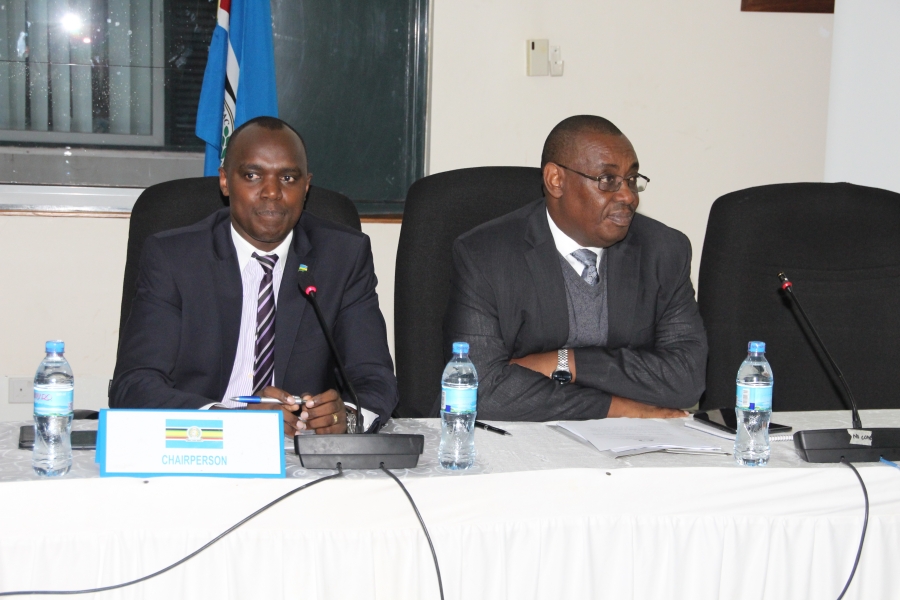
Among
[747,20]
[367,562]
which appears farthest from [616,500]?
[747,20]

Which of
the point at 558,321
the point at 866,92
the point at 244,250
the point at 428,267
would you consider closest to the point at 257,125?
the point at 244,250

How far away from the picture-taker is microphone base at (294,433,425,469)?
1.48 m

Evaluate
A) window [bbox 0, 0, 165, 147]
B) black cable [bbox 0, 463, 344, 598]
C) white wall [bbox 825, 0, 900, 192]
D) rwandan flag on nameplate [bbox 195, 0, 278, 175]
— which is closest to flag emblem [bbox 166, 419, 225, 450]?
black cable [bbox 0, 463, 344, 598]

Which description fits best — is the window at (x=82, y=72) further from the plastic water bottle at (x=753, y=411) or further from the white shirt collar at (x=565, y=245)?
the plastic water bottle at (x=753, y=411)

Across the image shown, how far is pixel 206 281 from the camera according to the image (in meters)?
2.09

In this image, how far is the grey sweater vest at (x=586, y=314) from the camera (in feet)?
7.47

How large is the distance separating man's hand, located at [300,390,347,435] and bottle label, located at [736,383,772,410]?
2.50 ft

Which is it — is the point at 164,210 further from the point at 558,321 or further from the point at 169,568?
the point at 169,568

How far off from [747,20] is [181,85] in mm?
2237

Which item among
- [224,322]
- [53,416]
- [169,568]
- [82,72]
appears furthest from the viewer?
[82,72]

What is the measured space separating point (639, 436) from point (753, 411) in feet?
0.70

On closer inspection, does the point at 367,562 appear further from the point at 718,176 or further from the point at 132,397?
the point at 718,176

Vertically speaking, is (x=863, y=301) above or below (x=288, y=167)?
below

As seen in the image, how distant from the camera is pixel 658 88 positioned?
360cm
